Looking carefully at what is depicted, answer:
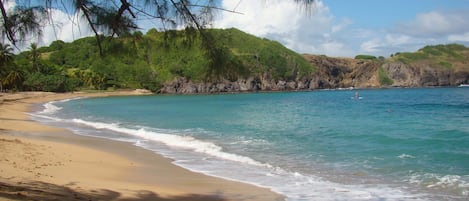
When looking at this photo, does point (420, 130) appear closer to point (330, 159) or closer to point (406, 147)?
point (406, 147)

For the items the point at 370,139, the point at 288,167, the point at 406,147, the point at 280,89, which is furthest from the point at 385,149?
the point at 280,89

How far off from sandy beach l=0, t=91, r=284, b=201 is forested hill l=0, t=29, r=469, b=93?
1.80 m

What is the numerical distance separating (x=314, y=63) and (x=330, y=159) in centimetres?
13625

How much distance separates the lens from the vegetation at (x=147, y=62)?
16.6 feet

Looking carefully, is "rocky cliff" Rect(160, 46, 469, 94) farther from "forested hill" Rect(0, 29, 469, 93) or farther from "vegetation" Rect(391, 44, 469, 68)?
"forested hill" Rect(0, 29, 469, 93)

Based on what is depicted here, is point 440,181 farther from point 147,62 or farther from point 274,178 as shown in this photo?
point 147,62

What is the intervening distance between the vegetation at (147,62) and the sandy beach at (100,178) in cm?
186

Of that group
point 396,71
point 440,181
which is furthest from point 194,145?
point 396,71

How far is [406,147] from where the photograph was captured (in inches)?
526

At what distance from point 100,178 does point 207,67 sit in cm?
434

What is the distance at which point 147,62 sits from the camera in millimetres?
17859

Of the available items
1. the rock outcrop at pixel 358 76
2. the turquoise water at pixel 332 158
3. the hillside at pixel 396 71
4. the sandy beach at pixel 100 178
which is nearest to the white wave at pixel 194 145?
the turquoise water at pixel 332 158

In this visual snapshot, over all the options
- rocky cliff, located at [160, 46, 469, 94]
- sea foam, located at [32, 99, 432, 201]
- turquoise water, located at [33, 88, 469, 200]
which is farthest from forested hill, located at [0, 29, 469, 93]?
turquoise water, located at [33, 88, 469, 200]

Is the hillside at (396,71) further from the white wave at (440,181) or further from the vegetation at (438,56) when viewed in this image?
the white wave at (440,181)
